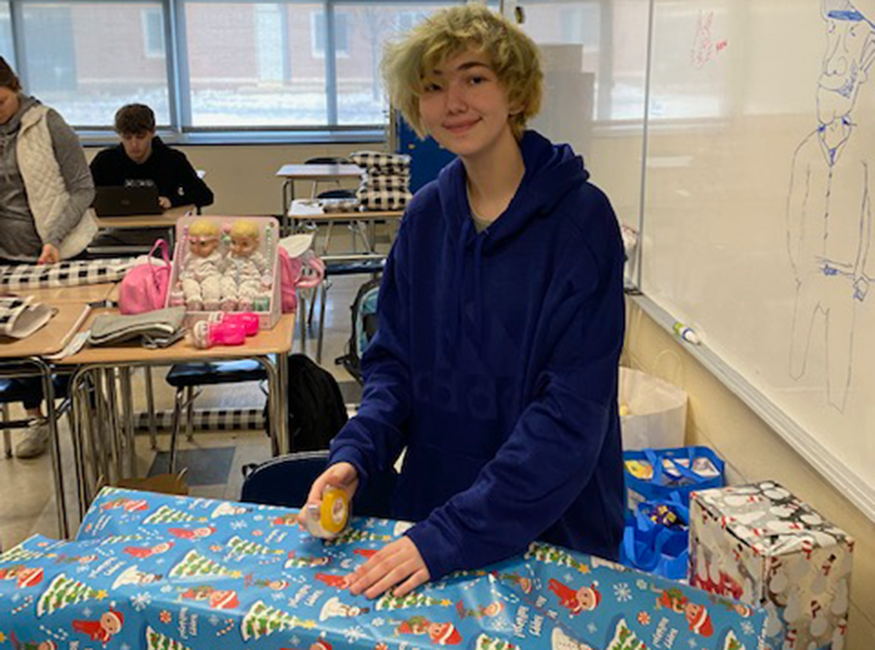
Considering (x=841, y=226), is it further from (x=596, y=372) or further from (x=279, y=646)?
(x=279, y=646)

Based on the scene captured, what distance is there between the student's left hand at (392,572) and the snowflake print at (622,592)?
21 centimetres

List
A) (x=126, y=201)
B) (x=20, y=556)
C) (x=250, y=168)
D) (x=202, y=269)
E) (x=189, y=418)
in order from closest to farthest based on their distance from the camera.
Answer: (x=20, y=556)
(x=202, y=269)
(x=189, y=418)
(x=126, y=201)
(x=250, y=168)

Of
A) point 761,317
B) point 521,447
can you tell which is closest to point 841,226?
point 761,317

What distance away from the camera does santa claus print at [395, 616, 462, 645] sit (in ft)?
3.14

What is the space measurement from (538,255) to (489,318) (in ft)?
0.36

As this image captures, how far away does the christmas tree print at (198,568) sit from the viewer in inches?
40.7

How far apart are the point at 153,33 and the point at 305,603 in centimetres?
806

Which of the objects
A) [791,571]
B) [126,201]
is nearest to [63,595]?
[791,571]

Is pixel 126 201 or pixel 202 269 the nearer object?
pixel 202 269

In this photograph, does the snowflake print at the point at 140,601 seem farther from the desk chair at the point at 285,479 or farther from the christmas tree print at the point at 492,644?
the desk chair at the point at 285,479

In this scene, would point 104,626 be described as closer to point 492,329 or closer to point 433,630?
point 433,630

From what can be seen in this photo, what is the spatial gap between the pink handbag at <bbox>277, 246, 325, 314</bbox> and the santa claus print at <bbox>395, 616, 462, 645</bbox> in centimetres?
186

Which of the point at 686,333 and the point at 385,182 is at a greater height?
the point at 385,182

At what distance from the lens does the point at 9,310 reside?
8.39 ft
